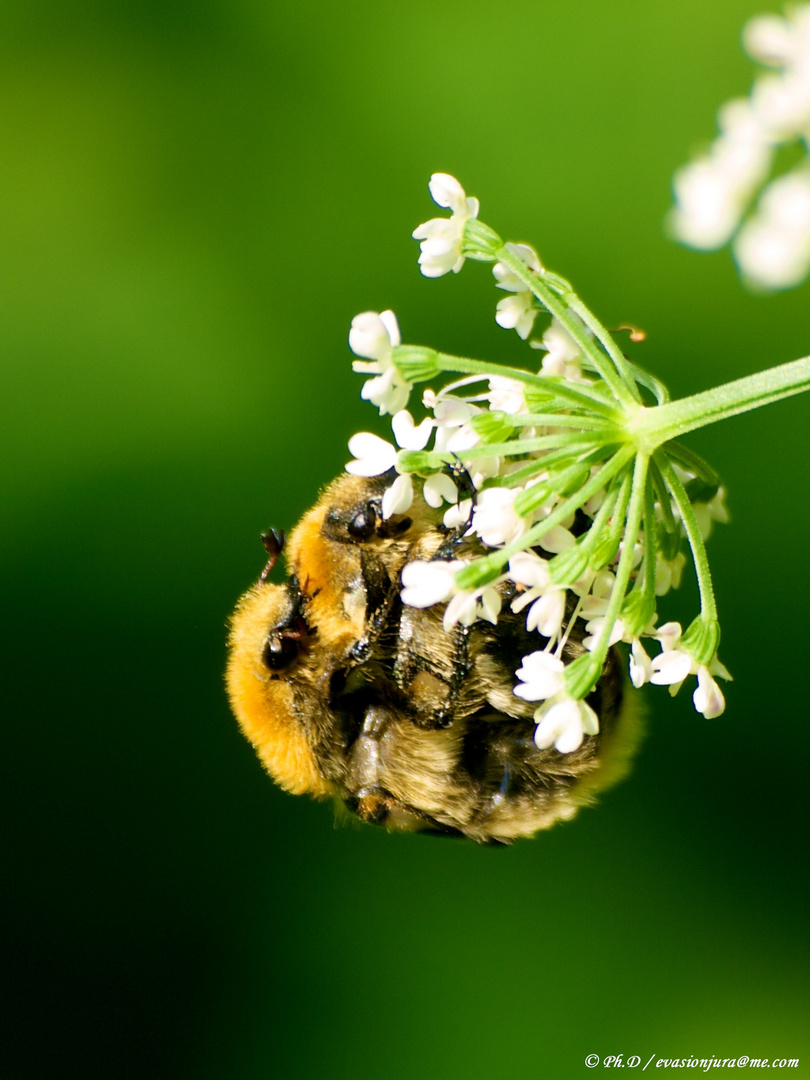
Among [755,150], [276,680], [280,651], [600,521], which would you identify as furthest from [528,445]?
[276,680]

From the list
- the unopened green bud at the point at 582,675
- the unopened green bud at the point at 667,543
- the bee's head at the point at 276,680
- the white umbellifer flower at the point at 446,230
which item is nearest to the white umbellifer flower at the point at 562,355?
the white umbellifer flower at the point at 446,230

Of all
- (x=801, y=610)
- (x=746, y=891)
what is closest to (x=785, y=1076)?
(x=746, y=891)

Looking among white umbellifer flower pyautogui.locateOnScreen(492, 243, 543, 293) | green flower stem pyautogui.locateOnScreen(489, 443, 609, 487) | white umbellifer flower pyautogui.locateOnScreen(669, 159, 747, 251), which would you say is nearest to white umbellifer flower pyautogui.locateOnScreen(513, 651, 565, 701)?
green flower stem pyautogui.locateOnScreen(489, 443, 609, 487)

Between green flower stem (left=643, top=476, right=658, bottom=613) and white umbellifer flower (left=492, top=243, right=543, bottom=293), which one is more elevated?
white umbellifer flower (left=492, top=243, right=543, bottom=293)

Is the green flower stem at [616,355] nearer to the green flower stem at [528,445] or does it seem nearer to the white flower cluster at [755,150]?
the green flower stem at [528,445]

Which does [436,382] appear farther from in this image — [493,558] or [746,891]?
[493,558]

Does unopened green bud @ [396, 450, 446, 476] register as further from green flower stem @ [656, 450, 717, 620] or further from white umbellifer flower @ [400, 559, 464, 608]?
green flower stem @ [656, 450, 717, 620]
